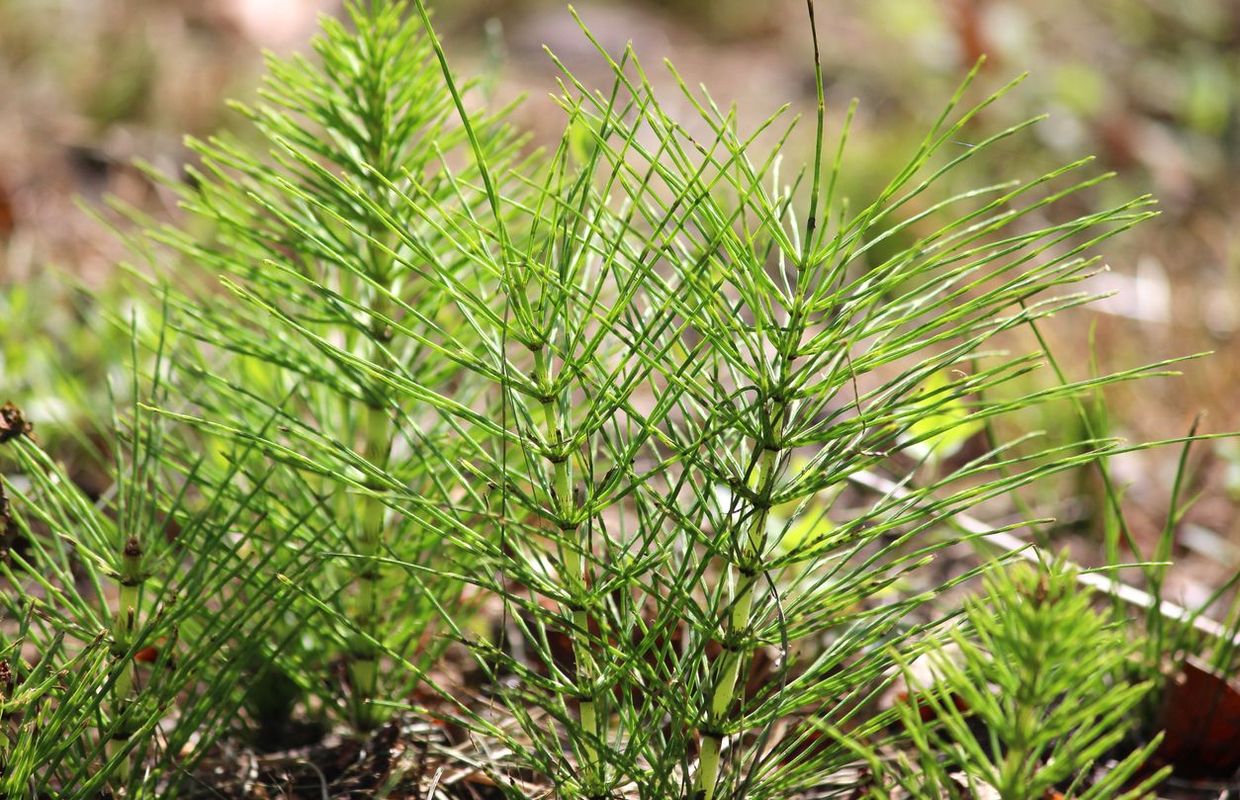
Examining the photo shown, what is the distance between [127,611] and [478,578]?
0.41m

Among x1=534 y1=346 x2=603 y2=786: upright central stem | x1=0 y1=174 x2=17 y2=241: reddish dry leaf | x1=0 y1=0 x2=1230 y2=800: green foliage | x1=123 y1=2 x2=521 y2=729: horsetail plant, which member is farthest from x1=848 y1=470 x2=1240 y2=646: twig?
x1=0 y1=174 x2=17 y2=241: reddish dry leaf

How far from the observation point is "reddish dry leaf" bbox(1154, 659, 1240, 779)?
165 centimetres

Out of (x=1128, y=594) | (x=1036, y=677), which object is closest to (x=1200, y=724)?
(x=1128, y=594)

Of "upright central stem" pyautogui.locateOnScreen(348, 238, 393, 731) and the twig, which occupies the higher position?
the twig

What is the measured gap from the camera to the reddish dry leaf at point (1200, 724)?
5.40ft

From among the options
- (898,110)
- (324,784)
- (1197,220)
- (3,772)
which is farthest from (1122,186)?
(3,772)

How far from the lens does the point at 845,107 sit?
16.2 feet

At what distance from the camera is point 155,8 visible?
5344 millimetres

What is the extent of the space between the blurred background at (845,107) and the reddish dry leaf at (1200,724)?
0.74 meters

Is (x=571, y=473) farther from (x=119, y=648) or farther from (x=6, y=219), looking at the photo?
(x=6, y=219)

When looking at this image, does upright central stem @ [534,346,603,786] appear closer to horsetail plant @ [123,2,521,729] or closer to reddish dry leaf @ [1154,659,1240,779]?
horsetail plant @ [123,2,521,729]

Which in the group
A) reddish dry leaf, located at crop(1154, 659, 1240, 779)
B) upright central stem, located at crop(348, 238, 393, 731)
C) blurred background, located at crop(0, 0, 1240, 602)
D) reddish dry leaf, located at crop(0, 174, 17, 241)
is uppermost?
blurred background, located at crop(0, 0, 1240, 602)

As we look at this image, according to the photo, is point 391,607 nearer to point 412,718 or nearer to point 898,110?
point 412,718

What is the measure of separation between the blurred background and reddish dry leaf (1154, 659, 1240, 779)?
736mm
